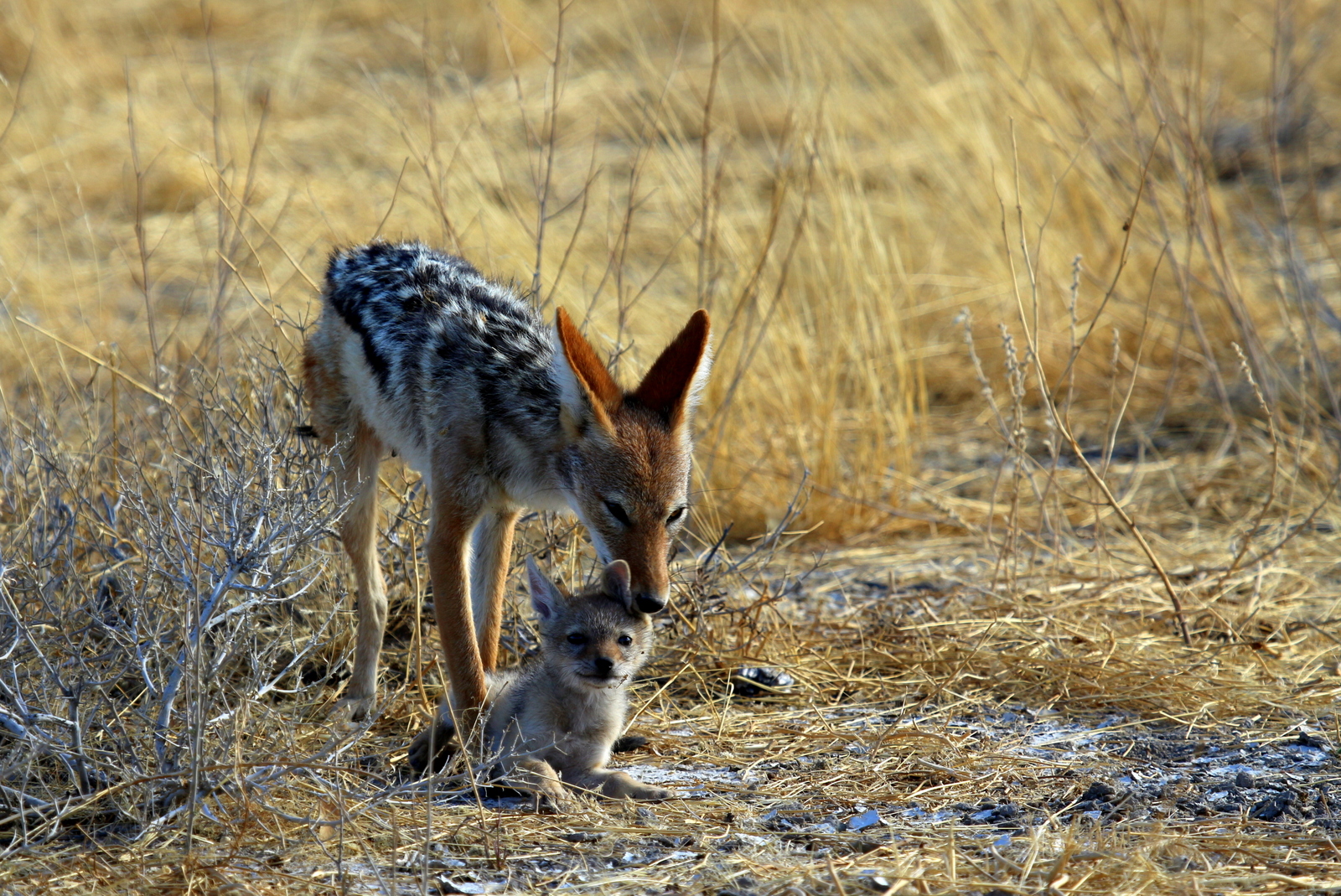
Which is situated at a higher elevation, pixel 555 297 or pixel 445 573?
pixel 555 297

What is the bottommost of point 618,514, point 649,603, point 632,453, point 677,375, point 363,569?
point 363,569

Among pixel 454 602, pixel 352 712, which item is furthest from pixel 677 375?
pixel 352 712

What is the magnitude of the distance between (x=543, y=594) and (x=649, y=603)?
1.65 feet

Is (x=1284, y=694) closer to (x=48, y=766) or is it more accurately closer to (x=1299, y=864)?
(x=1299, y=864)

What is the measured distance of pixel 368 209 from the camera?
10.5m

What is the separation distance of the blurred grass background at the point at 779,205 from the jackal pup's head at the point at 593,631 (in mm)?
1837

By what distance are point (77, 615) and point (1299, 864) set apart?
4.20m

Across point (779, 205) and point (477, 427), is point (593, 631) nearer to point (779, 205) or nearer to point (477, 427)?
point (477, 427)

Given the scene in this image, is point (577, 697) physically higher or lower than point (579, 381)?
lower

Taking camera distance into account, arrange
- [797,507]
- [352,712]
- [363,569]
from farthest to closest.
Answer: [797,507]
[363,569]
[352,712]

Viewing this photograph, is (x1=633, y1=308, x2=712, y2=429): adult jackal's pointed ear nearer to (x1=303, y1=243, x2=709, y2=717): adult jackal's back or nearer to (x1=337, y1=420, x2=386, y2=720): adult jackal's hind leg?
(x1=303, y1=243, x2=709, y2=717): adult jackal's back

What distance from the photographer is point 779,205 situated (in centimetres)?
698

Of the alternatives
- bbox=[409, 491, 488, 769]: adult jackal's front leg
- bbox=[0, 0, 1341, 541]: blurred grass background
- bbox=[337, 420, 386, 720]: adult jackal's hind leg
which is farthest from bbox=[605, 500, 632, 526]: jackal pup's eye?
bbox=[0, 0, 1341, 541]: blurred grass background

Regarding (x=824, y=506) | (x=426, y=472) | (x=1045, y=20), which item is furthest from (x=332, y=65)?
(x=426, y=472)
